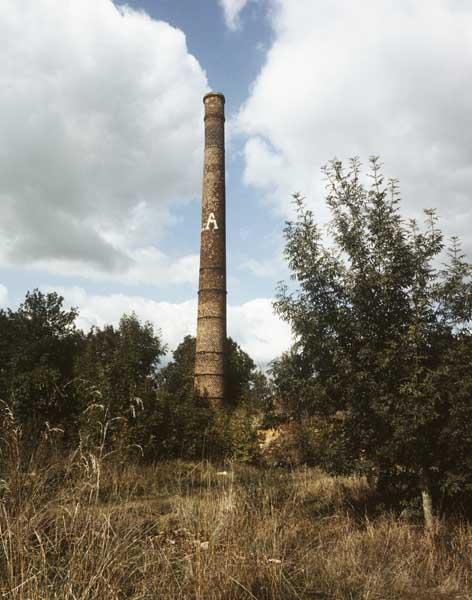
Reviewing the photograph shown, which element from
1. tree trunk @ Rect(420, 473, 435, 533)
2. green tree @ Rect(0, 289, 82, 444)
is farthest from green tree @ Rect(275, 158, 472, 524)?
green tree @ Rect(0, 289, 82, 444)

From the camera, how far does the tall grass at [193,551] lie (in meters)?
2.63

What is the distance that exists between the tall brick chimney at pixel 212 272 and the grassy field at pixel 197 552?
1006 cm

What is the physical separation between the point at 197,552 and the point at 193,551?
0.72m

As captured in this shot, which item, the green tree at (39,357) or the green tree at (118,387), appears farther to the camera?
the green tree at (39,357)

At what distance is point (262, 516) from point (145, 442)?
29.3 feet

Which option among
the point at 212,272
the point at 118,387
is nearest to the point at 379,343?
the point at 118,387

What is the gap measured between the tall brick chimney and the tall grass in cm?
1012

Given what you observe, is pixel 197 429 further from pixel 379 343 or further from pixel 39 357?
pixel 379 343

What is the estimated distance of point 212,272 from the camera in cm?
1764

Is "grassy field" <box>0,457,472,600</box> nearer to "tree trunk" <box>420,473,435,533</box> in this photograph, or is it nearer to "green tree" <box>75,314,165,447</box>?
"tree trunk" <box>420,473,435,533</box>

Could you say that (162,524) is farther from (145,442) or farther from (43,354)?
(43,354)

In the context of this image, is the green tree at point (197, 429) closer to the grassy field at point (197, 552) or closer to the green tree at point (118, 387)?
the green tree at point (118, 387)

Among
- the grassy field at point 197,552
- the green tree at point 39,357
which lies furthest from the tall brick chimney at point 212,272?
the grassy field at point 197,552

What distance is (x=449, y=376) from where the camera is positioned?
18.4ft
